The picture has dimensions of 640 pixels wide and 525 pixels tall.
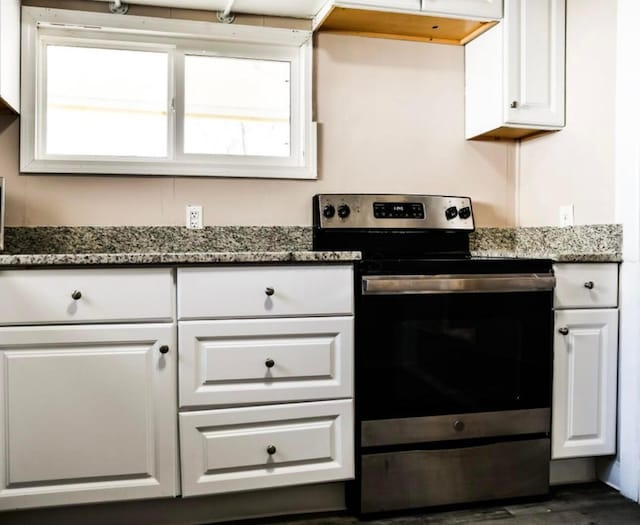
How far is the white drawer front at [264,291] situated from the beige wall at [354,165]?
601 mm

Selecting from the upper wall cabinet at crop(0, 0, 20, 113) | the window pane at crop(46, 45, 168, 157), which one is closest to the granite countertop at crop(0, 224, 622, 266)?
the window pane at crop(46, 45, 168, 157)

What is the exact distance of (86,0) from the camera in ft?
7.22

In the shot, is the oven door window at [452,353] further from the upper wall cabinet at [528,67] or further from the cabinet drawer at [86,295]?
the upper wall cabinet at [528,67]

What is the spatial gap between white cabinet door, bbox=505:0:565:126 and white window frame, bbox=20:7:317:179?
84 cm

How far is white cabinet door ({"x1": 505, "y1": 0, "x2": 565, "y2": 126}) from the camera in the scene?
2279mm

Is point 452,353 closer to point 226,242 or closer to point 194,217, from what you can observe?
point 226,242

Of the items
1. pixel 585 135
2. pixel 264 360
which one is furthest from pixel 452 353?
pixel 585 135

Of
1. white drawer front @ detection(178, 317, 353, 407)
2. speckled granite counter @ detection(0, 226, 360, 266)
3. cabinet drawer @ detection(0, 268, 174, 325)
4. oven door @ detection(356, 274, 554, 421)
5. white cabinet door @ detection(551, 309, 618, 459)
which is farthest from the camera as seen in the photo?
speckled granite counter @ detection(0, 226, 360, 266)

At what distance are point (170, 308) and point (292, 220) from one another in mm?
813

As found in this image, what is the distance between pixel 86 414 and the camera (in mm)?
1684

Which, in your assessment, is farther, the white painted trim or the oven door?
the white painted trim

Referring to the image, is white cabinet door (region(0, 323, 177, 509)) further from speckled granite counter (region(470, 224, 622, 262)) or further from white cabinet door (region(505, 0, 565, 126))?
white cabinet door (region(505, 0, 565, 126))

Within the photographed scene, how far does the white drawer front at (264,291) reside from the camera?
1.75m

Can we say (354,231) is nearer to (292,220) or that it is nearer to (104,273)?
(292,220)
